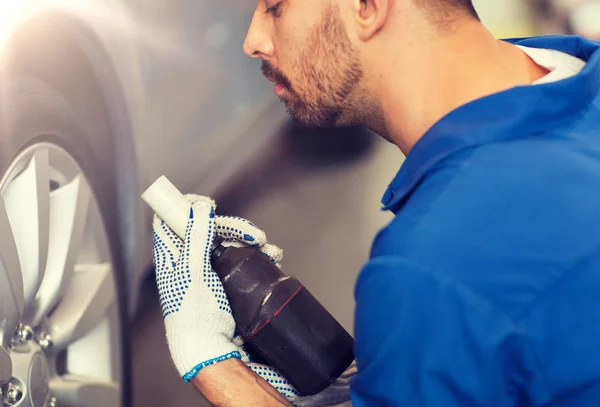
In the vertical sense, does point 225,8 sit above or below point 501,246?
above

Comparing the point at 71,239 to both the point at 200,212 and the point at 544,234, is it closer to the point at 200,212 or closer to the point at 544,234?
the point at 200,212

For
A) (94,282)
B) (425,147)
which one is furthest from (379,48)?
(94,282)

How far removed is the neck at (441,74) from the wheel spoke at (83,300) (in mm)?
455

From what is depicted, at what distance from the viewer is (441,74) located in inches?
27.9

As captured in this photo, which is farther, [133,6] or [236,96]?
[236,96]

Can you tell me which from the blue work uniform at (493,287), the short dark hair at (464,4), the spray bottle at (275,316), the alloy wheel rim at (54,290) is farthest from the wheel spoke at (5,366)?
the short dark hair at (464,4)

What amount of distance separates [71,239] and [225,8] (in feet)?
1.33

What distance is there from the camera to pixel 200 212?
0.80 m

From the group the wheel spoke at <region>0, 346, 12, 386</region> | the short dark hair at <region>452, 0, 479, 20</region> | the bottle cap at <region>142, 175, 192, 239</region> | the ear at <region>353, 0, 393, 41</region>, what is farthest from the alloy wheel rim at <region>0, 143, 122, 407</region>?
the short dark hair at <region>452, 0, 479, 20</region>

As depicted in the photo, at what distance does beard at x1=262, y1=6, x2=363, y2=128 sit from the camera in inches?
29.5

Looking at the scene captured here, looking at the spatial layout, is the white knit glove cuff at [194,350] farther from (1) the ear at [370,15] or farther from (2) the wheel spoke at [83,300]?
(1) the ear at [370,15]

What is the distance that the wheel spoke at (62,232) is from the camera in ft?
2.73

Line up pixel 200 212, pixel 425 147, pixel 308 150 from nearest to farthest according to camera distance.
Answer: pixel 425 147 → pixel 200 212 → pixel 308 150

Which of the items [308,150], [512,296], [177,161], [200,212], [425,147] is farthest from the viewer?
[308,150]
